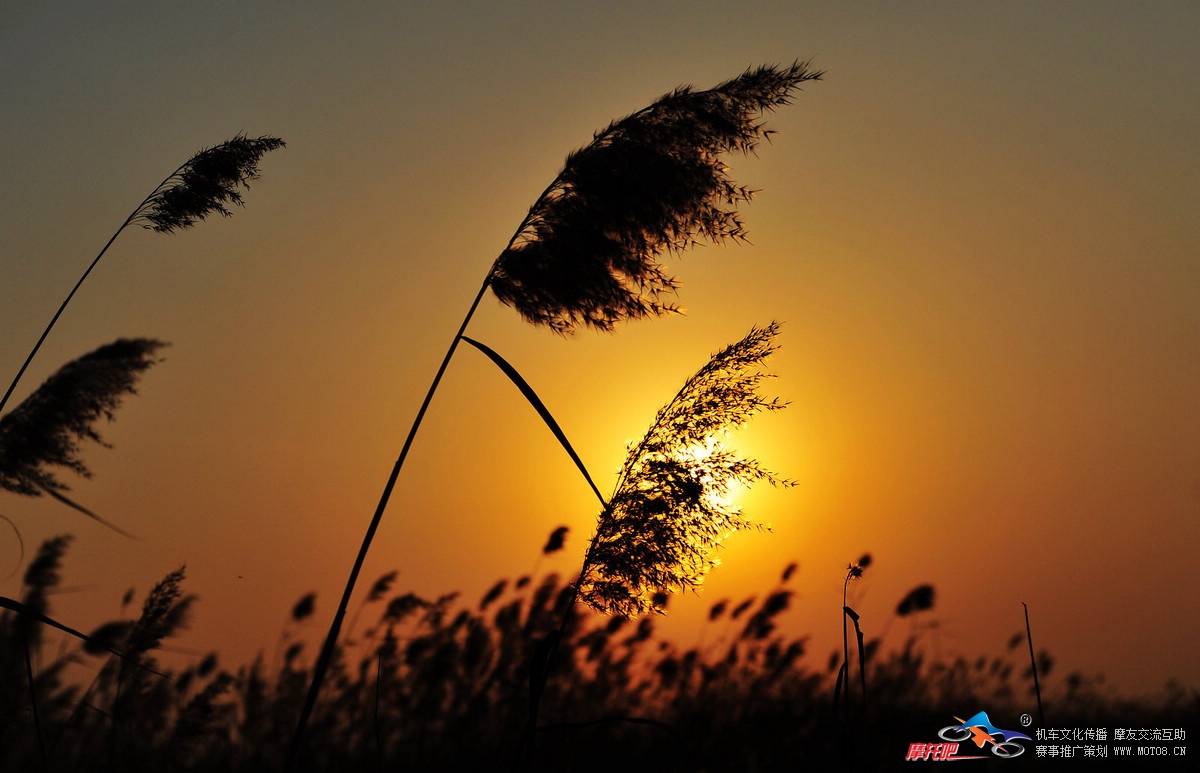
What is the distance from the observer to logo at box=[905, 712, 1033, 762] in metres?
4.78

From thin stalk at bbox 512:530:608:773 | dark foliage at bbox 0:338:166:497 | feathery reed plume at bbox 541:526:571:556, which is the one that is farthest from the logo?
dark foliage at bbox 0:338:166:497

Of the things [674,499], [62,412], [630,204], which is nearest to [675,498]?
[674,499]

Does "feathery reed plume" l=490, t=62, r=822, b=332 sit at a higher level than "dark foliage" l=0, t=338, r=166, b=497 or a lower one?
higher

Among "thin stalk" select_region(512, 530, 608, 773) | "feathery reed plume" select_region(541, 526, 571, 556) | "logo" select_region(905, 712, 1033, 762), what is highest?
"feathery reed plume" select_region(541, 526, 571, 556)

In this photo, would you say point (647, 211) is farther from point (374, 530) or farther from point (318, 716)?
point (318, 716)

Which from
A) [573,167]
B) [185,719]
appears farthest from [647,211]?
[185,719]

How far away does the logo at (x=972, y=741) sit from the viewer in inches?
188

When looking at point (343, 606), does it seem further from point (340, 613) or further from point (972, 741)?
point (972, 741)

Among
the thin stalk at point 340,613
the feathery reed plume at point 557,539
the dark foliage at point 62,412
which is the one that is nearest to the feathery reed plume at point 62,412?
the dark foliage at point 62,412

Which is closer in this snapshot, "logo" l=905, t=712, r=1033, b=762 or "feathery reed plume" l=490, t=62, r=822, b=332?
"feathery reed plume" l=490, t=62, r=822, b=332

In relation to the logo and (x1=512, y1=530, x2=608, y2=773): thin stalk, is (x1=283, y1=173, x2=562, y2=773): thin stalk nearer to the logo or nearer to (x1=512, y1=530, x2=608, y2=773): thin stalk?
(x1=512, y1=530, x2=608, y2=773): thin stalk

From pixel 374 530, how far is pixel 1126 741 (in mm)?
5131

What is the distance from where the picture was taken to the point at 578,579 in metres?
3.02

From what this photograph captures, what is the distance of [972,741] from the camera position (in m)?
4.99
